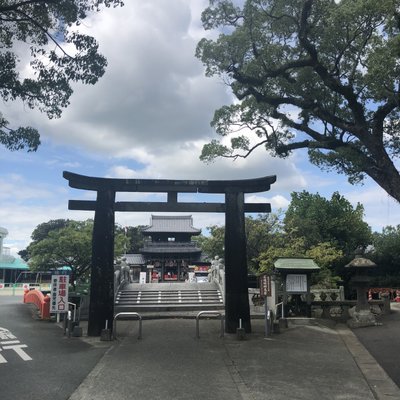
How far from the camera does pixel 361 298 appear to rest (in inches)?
587

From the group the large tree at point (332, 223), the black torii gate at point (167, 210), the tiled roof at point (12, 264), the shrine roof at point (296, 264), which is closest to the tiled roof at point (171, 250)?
the large tree at point (332, 223)

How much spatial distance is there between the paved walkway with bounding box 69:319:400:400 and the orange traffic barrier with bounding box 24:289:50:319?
5.79 metres

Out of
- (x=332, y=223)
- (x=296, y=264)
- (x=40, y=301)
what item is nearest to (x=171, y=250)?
(x=332, y=223)

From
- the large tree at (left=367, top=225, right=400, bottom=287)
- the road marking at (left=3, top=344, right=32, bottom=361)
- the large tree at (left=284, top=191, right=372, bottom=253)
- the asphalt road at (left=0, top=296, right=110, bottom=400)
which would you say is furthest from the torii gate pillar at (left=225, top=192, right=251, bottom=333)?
the large tree at (left=367, top=225, right=400, bottom=287)

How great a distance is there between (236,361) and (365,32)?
8.94m

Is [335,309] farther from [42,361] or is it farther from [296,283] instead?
[42,361]

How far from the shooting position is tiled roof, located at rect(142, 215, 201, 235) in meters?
50.6

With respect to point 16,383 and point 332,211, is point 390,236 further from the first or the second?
point 16,383

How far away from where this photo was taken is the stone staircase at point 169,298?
65.3 feet

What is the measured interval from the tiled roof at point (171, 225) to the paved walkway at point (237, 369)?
1494 inches

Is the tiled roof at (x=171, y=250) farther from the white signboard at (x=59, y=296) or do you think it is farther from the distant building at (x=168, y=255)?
the white signboard at (x=59, y=296)

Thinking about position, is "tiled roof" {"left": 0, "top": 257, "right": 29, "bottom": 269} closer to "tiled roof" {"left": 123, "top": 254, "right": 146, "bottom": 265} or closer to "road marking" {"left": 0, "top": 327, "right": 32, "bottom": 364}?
"tiled roof" {"left": 123, "top": 254, "right": 146, "bottom": 265}

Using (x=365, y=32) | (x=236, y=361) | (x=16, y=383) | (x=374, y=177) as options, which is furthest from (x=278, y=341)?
(x=365, y=32)

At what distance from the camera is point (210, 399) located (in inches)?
252
